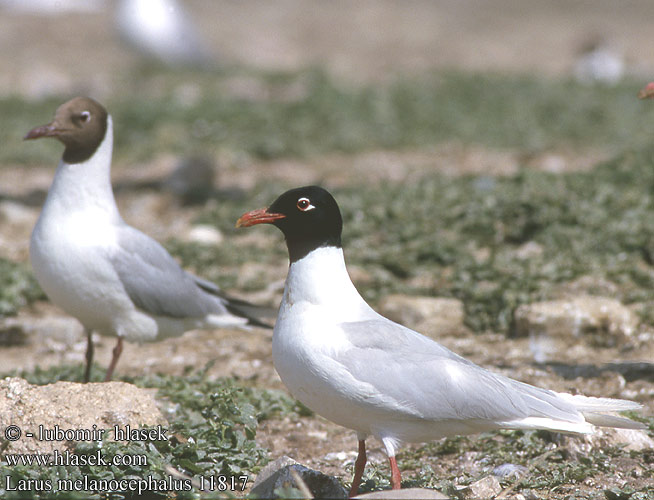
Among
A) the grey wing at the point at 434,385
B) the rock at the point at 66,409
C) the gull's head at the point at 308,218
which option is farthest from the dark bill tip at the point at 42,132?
the grey wing at the point at 434,385

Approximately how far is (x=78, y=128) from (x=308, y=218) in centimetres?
229

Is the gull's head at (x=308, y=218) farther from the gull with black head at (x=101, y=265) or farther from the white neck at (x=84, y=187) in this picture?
the white neck at (x=84, y=187)

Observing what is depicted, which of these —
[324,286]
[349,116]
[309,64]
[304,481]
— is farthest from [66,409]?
[309,64]

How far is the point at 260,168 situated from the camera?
10.4 meters

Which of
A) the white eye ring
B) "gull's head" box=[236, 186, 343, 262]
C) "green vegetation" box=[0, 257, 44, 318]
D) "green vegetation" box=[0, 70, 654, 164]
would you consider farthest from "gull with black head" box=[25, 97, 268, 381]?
"green vegetation" box=[0, 70, 654, 164]

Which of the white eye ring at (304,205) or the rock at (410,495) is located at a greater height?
the white eye ring at (304,205)

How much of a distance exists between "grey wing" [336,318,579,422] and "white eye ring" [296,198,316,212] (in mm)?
581

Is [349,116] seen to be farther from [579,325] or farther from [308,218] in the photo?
[308,218]

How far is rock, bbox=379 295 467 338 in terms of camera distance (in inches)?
251

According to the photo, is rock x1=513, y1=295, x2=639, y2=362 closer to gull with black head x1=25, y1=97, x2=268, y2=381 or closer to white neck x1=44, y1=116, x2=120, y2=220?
gull with black head x1=25, y1=97, x2=268, y2=381

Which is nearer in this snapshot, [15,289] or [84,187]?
[84,187]

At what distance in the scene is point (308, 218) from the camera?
4.26m

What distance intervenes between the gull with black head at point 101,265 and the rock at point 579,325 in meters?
1.85

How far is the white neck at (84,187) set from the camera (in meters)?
5.66
